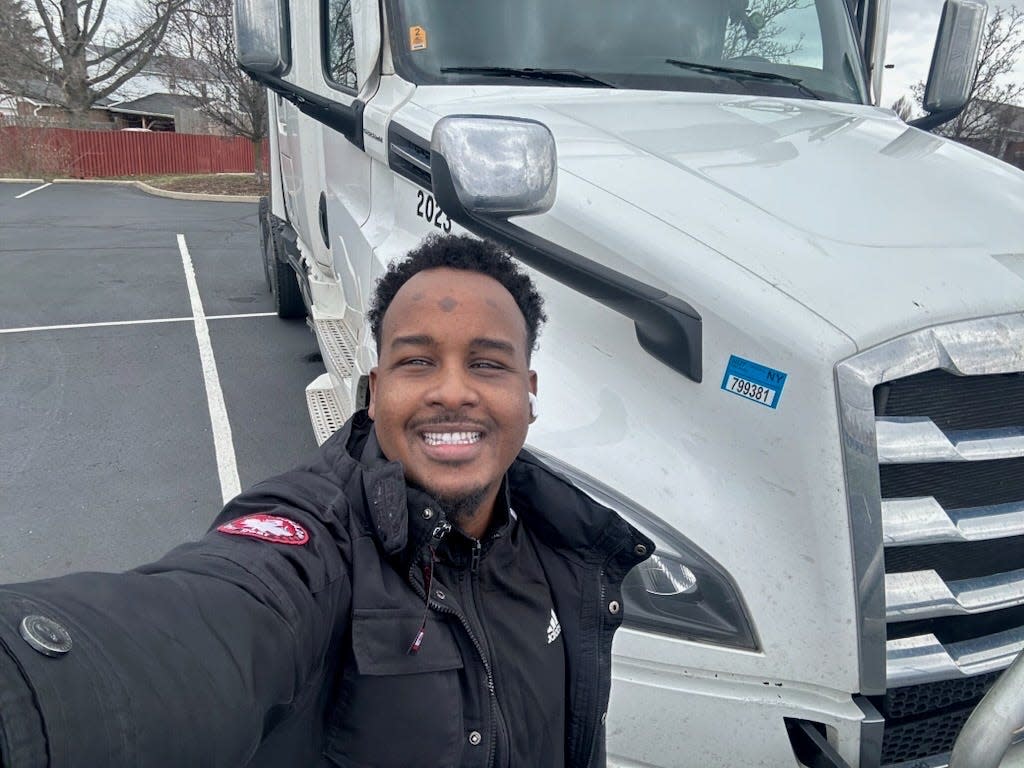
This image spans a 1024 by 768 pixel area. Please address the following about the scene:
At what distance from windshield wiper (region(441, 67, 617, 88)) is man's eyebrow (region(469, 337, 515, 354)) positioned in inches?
68.2

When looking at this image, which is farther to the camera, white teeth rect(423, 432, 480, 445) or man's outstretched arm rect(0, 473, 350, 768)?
white teeth rect(423, 432, 480, 445)

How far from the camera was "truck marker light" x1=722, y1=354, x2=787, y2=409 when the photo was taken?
1805mm

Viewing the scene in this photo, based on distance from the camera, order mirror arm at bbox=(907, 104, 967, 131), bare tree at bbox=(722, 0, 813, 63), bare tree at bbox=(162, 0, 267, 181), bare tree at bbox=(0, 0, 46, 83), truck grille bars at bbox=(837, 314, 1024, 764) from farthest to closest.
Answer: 1. bare tree at bbox=(0, 0, 46, 83)
2. bare tree at bbox=(162, 0, 267, 181)
3. mirror arm at bbox=(907, 104, 967, 131)
4. bare tree at bbox=(722, 0, 813, 63)
5. truck grille bars at bbox=(837, 314, 1024, 764)

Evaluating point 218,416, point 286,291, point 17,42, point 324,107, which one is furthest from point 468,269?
point 17,42

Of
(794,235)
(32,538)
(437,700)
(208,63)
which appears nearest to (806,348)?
(794,235)

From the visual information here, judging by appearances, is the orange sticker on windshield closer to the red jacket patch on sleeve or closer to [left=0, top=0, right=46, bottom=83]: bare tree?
the red jacket patch on sleeve

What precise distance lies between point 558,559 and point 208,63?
90.7 ft

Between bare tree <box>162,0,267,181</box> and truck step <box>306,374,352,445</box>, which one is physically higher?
bare tree <box>162,0,267,181</box>

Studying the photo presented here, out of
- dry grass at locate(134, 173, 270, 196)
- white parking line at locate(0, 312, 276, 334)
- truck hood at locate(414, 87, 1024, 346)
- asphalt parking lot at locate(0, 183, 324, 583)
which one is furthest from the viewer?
dry grass at locate(134, 173, 270, 196)

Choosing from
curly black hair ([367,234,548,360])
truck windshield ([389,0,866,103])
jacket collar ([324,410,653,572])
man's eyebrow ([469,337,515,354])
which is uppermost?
truck windshield ([389,0,866,103])

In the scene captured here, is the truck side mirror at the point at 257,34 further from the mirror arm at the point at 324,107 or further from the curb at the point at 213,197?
the curb at the point at 213,197

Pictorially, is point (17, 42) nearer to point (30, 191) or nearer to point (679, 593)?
point (30, 191)

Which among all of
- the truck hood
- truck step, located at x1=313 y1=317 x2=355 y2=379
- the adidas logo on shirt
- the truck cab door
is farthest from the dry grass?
the adidas logo on shirt

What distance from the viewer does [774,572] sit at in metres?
1.78
